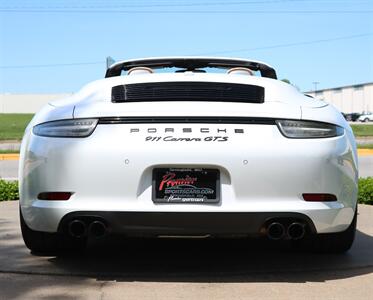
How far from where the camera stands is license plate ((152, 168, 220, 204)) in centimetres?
331

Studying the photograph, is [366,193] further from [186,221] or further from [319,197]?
[186,221]

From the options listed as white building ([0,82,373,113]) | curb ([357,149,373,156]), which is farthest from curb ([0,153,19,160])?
white building ([0,82,373,113])

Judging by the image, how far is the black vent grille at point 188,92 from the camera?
3.53 metres

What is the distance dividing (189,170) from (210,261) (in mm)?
1079

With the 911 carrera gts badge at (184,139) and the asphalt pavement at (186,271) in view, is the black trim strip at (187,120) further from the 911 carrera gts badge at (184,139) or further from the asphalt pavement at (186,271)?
the asphalt pavement at (186,271)

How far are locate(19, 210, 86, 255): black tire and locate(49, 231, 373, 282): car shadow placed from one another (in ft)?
0.28

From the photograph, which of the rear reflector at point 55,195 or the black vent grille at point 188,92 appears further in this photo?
the black vent grille at point 188,92

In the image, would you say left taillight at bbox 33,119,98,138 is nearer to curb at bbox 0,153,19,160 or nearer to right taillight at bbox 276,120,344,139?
right taillight at bbox 276,120,344,139

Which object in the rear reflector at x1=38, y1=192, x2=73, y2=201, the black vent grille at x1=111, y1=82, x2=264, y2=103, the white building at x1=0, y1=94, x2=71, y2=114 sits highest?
the black vent grille at x1=111, y1=82, x2=264, y2=103

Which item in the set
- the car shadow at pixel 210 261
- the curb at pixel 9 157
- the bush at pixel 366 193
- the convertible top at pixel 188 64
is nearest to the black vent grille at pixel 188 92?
the car shadow at pixel 210 261

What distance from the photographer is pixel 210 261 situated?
13.6 feet

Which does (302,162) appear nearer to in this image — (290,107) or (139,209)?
(290,107)

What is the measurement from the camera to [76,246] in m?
4.23

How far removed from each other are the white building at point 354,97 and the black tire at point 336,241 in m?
90.3
